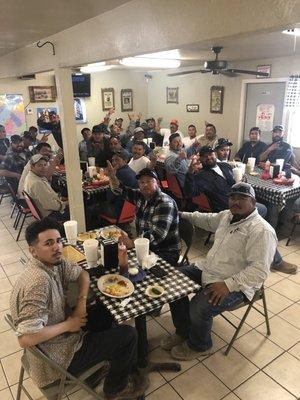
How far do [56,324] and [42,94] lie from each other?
7378 mm

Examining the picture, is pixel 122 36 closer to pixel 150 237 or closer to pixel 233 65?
pixel 150 237

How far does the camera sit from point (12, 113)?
7668 mm

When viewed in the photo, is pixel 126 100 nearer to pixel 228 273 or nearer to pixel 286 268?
pixel 286 268

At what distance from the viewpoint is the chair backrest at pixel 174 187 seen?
4599 mm

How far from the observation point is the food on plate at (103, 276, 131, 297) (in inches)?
79.6

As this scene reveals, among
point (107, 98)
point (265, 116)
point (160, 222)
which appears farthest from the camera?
point (107, 98)

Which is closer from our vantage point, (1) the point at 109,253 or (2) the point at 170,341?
(1) the point at 109,253

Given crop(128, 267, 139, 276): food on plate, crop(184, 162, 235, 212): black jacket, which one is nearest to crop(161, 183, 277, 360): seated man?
crop(128, 267, 139, 276): food on plate

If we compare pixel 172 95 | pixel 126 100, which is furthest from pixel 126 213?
pixel 126 100

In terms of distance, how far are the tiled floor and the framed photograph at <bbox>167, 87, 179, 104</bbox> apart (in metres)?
6.62

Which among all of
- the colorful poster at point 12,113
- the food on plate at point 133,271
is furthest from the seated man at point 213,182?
the colorful poster at point 12,113

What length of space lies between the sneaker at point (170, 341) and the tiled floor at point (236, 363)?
0.15 feet

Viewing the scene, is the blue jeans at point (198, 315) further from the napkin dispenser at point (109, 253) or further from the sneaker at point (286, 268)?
the sneaker at point (286, 268)

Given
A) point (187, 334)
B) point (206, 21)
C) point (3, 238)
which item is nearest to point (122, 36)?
point (206, 21)
